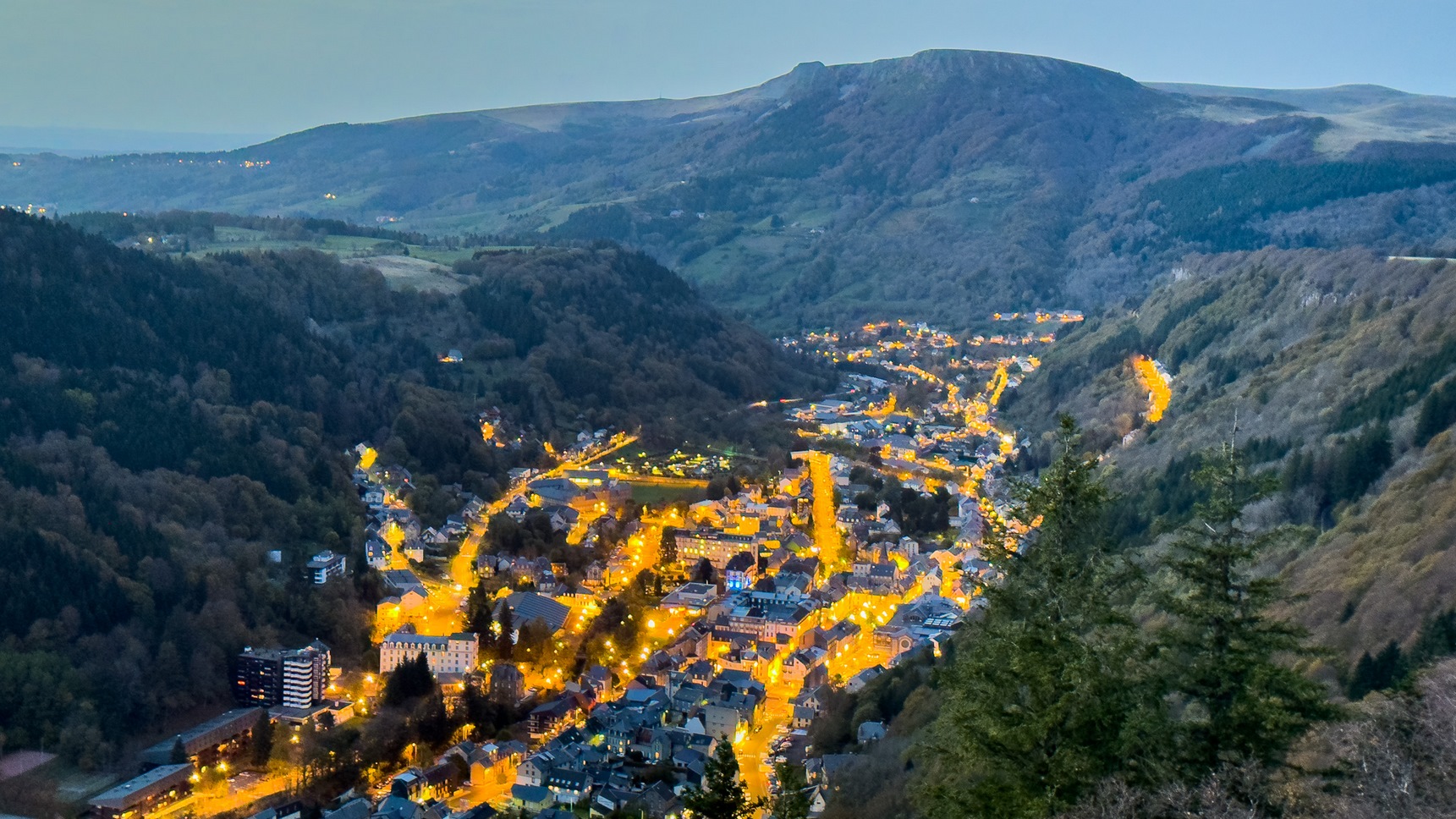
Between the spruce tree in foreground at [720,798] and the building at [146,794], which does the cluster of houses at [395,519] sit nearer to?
the building at [146,794]

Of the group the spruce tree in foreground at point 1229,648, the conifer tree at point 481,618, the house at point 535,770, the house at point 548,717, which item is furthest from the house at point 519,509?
the spruce tree in foreground at point 1229,648

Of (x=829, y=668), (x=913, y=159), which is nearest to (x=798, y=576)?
(x=829, y=668)

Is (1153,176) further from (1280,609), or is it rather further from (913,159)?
(1280,609)

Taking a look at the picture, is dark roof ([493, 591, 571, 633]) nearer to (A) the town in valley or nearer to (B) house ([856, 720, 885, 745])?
(A) the town in valley

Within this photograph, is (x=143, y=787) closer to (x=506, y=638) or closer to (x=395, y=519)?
(x=506, y=638)

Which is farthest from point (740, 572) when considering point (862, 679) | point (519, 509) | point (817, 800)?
point (817, 800)

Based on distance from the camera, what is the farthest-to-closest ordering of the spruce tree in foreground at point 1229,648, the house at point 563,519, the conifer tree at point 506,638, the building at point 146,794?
the house at point 563,519 < the conifer tree at point 506,638 < the building at point 146,794 < the spruce tree in foreground at point 1229,648
